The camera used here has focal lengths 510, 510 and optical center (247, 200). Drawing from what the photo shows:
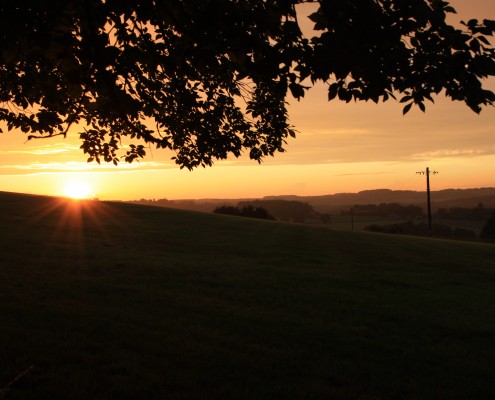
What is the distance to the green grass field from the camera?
28.8 ft

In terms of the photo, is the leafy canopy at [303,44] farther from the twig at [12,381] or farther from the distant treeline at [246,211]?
the distant treeline at [246,211]

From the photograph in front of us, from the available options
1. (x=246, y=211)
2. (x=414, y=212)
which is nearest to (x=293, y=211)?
(x=414, y=212)

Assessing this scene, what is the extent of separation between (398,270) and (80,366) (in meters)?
19.8

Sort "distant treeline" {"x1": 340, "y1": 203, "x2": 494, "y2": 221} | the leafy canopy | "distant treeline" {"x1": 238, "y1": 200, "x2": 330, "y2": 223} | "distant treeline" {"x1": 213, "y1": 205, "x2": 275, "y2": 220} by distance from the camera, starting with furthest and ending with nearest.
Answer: "distant treeline" {"x1": 238, "y1": 200, "x2": 330, "y2": 223}
"distant treeline" {"x1": 340, "y1": 203, "x2": 494, "y2": 221}
"distant treeline" {"x1": 213, "y1": 205, "x2": 275, "y2": 220}
the leafy canopy

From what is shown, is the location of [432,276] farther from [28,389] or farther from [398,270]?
[28,389]

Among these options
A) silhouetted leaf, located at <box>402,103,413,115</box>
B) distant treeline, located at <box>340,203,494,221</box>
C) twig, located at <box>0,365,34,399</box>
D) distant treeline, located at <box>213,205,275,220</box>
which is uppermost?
silhouetted leaf, located at <box>402,103,413,115</box>

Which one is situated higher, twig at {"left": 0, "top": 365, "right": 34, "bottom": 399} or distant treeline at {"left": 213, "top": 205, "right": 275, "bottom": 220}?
distant treeline at {"left": 213, "top": 205, "right": 275, "bottom": 220}

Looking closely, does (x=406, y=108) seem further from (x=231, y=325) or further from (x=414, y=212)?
(x=414, y=212)

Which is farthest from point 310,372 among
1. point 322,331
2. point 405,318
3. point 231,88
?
point 231,88

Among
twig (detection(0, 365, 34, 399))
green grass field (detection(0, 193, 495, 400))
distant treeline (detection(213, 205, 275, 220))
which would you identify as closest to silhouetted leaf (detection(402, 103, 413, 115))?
green grass field (detection(0, 193, 495, 400))

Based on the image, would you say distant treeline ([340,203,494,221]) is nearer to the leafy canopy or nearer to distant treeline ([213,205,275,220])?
distant treeline ([213,205,275,220])

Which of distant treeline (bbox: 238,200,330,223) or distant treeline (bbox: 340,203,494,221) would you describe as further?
distant treeline (bbox: 238,200,330,223)

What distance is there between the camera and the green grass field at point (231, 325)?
877 centimetres

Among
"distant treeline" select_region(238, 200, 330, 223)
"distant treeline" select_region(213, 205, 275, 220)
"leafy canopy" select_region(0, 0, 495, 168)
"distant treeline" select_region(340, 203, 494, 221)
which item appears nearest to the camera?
"leafy canopy" select_region(0, 0, 495, 168)
